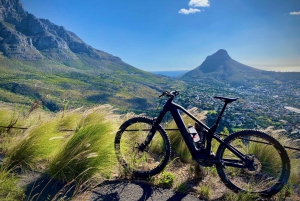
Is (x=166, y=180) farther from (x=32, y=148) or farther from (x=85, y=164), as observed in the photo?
(x=32, y=148)

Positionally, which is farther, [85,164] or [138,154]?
[138,154]

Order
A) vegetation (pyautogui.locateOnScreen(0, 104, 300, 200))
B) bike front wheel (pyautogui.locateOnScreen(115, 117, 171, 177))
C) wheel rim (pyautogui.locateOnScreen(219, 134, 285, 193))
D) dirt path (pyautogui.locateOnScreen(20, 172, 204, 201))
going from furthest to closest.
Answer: bike front wheel (pyautogui.locateOnScreen(115, 117, 171, 177)) → wheel rim (pyautogui.locateOnScreen(219, 134, 285, 193)) → vegetation (pyautogui.locateOnScreen(0, 104, 300, 200)) → dirt path (pyautogui.locateOnScreen(20, 172, 204, 201))

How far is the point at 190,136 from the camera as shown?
3281mm

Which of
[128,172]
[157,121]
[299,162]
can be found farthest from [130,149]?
[299,162]

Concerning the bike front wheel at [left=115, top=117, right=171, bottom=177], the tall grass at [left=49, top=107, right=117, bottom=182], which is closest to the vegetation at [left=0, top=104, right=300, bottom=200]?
the tall grass at [left=49, top=107, right=117, bottom=182]

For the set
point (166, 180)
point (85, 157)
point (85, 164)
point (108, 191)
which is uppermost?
point (85, 157)

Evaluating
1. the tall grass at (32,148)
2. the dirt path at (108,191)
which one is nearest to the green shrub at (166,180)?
the dirt path at (108,191)

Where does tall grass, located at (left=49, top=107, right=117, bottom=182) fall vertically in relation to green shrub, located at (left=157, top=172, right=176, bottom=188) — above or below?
above

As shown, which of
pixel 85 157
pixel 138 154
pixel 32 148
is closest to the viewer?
pixel 85 157

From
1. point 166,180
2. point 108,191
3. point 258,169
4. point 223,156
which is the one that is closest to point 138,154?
point 166,180

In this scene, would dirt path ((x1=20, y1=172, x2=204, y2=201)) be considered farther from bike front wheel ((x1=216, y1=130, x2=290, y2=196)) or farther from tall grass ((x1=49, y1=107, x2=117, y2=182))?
bike front wheel ((x1=216, y1=130, x2=290, y2=196))

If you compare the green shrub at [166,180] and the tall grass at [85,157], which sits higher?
the tall grass at [85,157]

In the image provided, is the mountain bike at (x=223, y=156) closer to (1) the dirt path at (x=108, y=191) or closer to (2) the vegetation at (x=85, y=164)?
(2) the vegetation at (x=85, y=164)

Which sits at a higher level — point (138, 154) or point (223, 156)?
point (223, 156)
